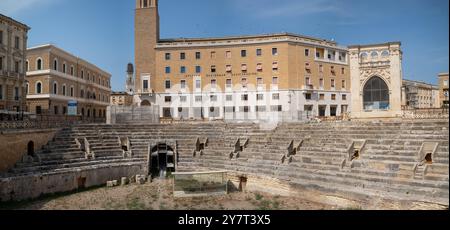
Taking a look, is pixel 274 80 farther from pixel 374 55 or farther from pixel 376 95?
pixel 376 95

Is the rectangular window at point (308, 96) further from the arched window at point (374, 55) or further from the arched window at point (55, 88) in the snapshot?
the arched window at point (55, 88)

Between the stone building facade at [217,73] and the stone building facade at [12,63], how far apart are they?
13321 mm

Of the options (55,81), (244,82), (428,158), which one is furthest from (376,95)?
(55,81)

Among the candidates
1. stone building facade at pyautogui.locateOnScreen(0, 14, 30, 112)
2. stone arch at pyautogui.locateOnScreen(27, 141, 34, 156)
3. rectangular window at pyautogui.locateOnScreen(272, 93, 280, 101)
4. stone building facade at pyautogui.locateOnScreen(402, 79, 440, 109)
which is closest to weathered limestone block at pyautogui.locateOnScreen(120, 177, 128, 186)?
stone arch at pyautogui.locateOnScreen(27, 141, 34, 156)

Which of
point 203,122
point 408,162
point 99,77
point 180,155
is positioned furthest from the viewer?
point 99,77

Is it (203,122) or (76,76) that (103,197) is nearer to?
(203,122)

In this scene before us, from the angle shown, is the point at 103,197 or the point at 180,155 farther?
the point at 180,155

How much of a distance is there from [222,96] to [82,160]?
22.7 metres

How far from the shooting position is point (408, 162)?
1512 cm

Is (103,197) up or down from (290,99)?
down

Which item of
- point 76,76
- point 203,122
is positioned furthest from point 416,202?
point 76,76

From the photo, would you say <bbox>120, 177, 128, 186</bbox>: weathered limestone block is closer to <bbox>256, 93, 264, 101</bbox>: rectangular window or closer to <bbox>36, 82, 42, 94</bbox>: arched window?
<bbox>36, 82, 42, 94</bbox>: arched window

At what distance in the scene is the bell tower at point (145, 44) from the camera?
40.8m

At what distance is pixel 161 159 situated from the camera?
24906 millimetres
